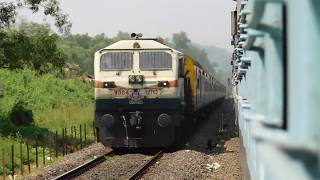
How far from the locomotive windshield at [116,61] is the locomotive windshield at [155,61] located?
0.32 metres

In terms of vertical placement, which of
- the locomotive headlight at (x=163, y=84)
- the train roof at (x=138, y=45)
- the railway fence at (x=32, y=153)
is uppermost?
the train roof at (x=138, y=45)

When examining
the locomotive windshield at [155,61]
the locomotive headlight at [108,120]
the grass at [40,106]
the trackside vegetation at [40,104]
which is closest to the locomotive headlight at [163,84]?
the locomotive windshield at [155,61]

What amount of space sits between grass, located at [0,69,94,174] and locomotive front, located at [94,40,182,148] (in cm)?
268

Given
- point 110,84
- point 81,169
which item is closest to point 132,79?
point 110,84

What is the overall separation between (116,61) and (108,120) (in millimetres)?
1584

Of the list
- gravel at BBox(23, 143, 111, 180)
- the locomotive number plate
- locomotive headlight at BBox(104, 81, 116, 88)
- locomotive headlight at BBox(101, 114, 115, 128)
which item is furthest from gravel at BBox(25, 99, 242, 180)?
locomotive headlight at BBox(104, 81, 116, 88)

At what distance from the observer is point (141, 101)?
1379cm

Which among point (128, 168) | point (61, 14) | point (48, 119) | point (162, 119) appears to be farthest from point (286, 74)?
point (48, 119)

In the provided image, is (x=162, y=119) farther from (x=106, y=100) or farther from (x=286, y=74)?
(x=286, y=74)

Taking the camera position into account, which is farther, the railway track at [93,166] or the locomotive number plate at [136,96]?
the locomotive number plate at [136,96]

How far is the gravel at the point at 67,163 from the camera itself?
11.5 m

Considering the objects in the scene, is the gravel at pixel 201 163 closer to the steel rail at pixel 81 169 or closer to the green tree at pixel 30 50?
the steel rail at pixel 81 169

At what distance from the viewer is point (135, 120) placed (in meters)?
13.6

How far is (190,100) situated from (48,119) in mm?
10967
